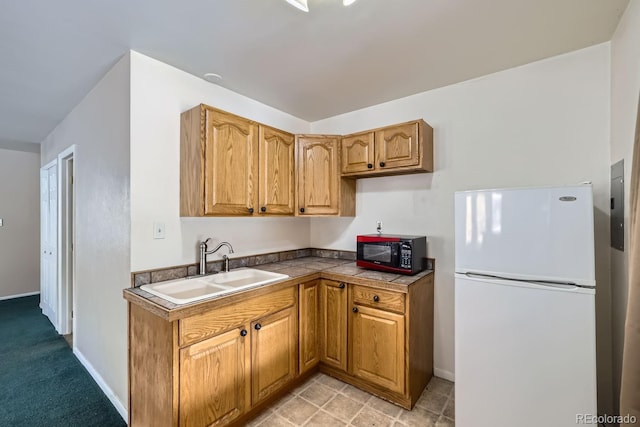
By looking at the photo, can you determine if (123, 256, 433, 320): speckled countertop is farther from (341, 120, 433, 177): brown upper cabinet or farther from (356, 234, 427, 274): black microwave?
(341, 120, 433, 177): brown upper cabinet

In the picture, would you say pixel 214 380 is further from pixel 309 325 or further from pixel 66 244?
pixel 66 244

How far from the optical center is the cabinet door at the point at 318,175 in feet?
8.71

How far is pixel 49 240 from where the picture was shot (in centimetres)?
356

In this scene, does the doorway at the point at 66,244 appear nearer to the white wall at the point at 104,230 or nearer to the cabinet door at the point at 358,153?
the white wall at the point at 104,230

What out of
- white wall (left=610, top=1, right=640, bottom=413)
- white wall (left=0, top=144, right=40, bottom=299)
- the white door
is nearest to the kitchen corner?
white wall (left=610, top=1, right=640, bottom=413)

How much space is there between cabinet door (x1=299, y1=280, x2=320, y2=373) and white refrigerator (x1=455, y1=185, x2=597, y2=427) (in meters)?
1.11

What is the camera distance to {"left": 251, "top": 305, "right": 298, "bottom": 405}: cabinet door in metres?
1.86

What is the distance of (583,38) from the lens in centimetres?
173

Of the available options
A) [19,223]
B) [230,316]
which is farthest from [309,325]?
[19,223]

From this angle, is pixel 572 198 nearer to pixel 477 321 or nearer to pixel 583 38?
pixel 477 321

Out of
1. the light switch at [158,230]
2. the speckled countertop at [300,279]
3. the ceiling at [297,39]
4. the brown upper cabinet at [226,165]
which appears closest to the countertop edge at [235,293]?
the speckled countertop at [300,279]

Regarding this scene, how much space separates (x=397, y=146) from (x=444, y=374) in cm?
196

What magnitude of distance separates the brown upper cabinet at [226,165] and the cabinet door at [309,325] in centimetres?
73

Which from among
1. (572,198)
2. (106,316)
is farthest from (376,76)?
(106,316)
